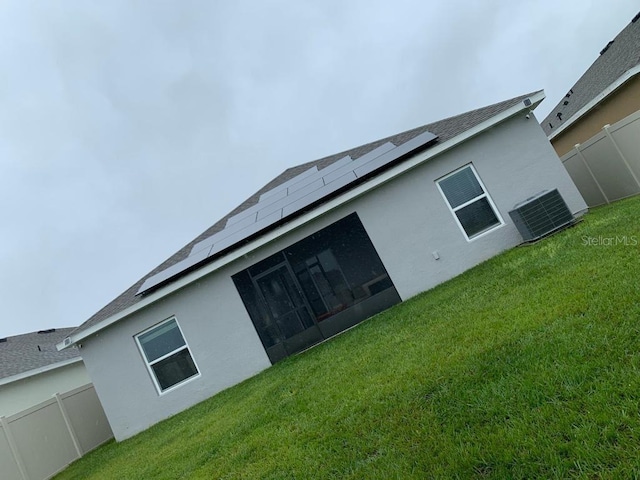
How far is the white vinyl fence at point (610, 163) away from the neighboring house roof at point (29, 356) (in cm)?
1957

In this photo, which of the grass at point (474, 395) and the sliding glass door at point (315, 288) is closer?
the grass at point (474, 395)

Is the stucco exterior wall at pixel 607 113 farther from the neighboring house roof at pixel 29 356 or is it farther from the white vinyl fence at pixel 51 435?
the neighboring house roof at pixel 29 356

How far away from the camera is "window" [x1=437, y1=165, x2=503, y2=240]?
9797mm

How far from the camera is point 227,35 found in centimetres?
2050

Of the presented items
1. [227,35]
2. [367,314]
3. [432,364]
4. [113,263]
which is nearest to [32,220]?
[113,263]

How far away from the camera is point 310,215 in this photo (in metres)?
9.79

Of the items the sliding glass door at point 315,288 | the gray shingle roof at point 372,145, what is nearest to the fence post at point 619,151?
the gray shingle roof at point 372,145

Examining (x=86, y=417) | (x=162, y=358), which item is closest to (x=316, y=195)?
(x=162, y=358)

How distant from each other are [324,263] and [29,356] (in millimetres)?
13315

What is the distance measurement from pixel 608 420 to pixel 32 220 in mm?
35080

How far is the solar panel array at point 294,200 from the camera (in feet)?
32.8

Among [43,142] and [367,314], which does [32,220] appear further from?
[367,314]

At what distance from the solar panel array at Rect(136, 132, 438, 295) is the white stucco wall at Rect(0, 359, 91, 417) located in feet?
22.8

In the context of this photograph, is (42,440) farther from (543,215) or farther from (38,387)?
(543,215)
